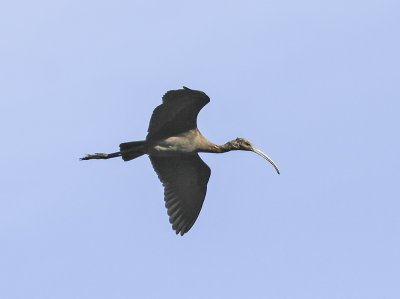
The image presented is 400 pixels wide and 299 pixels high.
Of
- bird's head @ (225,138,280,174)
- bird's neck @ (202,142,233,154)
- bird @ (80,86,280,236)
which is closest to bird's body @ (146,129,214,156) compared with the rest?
bird @ (80,86,280,236)

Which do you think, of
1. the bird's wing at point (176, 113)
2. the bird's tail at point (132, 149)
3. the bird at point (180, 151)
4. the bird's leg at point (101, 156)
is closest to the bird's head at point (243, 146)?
the bird at point (180, 151)

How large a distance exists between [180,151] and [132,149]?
1299 mm

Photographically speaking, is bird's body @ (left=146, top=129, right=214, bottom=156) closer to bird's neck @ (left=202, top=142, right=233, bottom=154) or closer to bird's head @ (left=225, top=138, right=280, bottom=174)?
bird's neck @ (left=202, top=142, right=233, bottom=154)

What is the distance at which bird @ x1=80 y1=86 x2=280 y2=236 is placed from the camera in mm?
29703

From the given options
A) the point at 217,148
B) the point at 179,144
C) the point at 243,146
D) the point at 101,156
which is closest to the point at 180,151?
the point at 179,144

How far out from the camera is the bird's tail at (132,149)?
30.5m

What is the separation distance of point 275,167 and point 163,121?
370cm

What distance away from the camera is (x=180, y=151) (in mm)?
30750

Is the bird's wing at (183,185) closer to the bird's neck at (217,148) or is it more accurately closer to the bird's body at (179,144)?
the bird's neck at (217,148)

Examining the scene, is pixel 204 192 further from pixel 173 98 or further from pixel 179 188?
pixel 173 98

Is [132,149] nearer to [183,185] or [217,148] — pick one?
[183,185]

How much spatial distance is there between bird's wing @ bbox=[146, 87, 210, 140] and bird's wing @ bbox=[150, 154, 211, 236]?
4.10 ft

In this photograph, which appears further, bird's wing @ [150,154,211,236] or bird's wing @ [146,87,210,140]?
bird's wing @ [150,154,211,236]

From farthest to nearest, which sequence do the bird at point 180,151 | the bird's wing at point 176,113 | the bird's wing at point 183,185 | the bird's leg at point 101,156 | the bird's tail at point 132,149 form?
the bird's leg at point 101,156
the bird's wing at point 183,185
the bird's tail at point 132,149
the bird at point 180,151
the bird's wing at point 176,113
